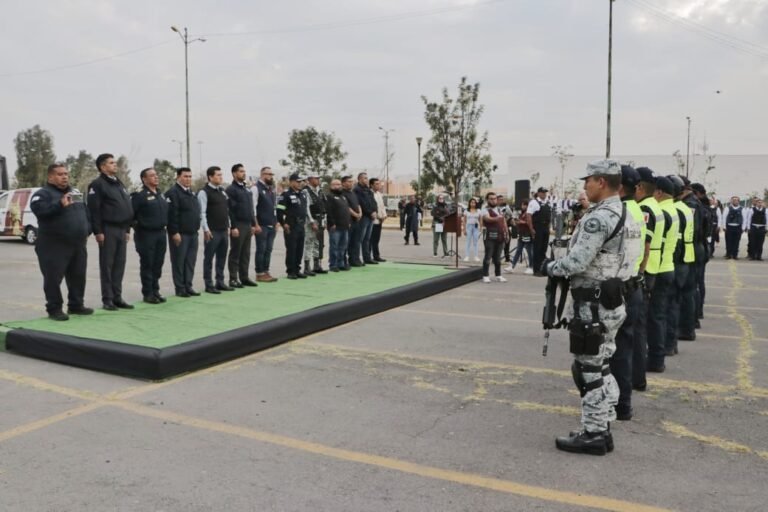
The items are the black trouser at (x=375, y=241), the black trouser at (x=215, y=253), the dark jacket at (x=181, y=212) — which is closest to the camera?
the dark jacket at (x=181, y=212)

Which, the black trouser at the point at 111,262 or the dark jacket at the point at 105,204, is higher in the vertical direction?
the dark jacket at the point at 105,204

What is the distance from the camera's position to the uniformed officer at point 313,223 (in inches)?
461

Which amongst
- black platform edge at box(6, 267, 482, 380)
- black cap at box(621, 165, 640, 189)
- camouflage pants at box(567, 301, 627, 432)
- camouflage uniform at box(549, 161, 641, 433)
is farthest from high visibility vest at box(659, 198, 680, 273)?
black platform edge at box(6, 267, 482, 380)

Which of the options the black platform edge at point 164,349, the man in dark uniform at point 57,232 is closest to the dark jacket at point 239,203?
the man in dark uniform at point 57,232

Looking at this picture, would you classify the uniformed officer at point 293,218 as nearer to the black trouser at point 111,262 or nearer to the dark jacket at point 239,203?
the dark jacket at point 239,203

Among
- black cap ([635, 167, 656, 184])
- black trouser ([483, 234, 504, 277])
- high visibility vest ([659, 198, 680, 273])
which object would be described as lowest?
black trouser ([483, 234, 504, 277])

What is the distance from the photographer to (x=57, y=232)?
7312mm

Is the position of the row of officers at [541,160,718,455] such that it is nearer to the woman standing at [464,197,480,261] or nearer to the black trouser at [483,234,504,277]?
the black trouser at [483,234,504,277]

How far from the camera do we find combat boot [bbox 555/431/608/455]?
4082mm

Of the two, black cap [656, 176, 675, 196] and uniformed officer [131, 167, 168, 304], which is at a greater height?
black cap [656, 176, 675, 196]

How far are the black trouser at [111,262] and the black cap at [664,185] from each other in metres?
6.38

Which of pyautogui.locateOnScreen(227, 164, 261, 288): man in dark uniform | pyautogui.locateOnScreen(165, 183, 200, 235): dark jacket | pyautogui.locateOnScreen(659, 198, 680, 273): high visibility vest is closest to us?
pyautogui.locateOnScreen(659, 198, 680, 273): high visibility vest

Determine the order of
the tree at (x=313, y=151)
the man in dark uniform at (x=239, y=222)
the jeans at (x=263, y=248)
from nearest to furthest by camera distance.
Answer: the man in dark uniform at (x=239, y=222) < the jeans at (x=263, y=248) < the tree at (x=313, y=151)

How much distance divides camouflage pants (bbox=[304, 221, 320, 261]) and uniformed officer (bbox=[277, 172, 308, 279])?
0.28m
